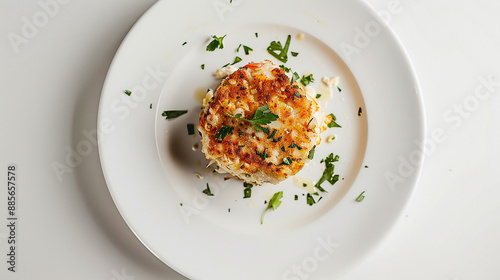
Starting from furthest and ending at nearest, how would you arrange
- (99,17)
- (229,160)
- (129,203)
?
(99,17) < (129,203) < (229,160)

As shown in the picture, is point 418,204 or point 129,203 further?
point 418,204

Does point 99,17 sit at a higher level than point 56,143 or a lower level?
higher

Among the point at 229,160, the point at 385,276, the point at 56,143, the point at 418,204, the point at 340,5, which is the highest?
the point at 340,5

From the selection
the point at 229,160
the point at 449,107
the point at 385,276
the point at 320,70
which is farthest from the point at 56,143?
the point at 449,107

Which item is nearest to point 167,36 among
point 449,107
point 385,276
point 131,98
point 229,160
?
point 131,98

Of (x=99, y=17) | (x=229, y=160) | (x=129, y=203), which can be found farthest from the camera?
(x=99, y=17)

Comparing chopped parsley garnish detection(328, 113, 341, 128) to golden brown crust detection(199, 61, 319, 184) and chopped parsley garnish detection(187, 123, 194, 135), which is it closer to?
golden brown crust detection(199, 61, 319, 184)

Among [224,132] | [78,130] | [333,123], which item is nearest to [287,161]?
[224,132]

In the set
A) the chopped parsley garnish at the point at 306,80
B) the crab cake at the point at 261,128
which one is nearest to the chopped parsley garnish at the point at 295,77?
the chopped parsley garnish at the point at 306,80

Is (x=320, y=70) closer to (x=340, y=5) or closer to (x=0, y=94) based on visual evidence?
(x=340, y=5)
